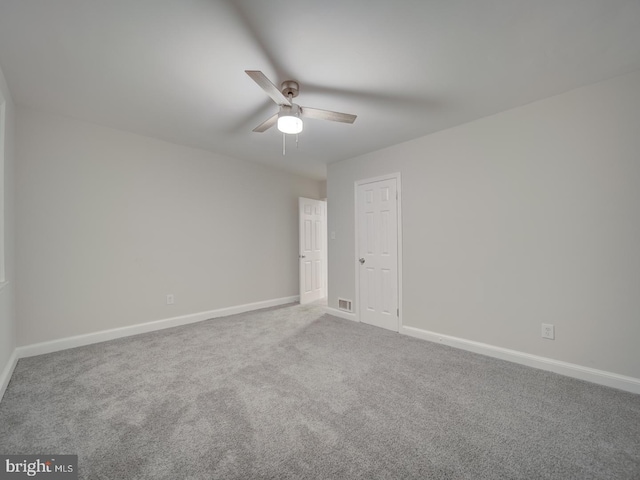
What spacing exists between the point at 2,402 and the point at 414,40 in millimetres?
3795

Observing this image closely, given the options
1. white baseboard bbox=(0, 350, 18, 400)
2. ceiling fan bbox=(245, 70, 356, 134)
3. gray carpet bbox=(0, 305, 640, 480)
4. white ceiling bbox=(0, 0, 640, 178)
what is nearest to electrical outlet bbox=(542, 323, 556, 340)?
gray carpet bbox=(0, 305, 640, 480)

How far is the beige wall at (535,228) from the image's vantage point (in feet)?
6.82

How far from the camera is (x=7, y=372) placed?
84.6 inches

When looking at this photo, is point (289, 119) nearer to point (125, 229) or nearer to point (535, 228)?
point (535, 228)

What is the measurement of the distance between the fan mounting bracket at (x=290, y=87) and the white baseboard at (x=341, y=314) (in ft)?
10.0

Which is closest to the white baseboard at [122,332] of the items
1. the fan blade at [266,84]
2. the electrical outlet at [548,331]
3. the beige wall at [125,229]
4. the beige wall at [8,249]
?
the beige wall at [125,229]

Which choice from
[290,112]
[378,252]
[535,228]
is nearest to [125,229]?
[290,112]

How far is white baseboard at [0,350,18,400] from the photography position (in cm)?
197

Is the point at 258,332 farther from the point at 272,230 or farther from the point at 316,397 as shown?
the point at 272,230

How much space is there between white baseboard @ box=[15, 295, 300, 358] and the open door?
0.92 metres

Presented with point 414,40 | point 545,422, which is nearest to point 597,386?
point 545,422

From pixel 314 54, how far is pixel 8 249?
3.10m

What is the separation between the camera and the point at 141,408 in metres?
1.82

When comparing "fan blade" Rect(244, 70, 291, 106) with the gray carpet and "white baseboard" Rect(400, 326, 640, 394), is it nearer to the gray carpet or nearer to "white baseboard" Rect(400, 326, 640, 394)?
the gray carpet
